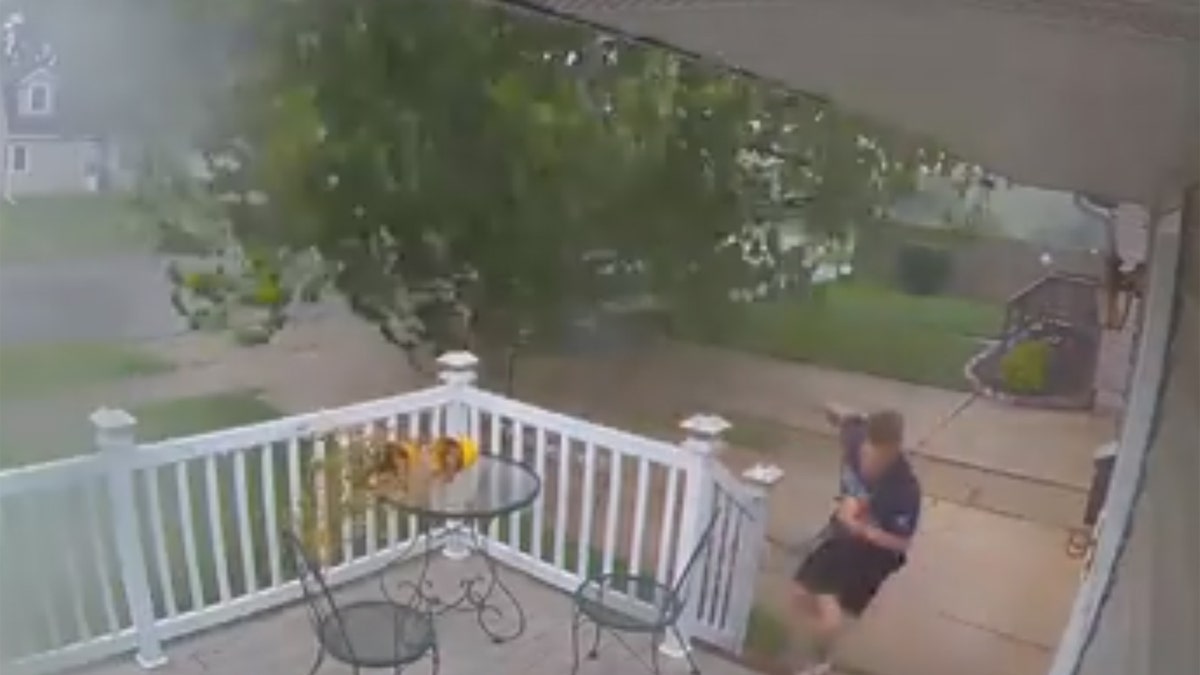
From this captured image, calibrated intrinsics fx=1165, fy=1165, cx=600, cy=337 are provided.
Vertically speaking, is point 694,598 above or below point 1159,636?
below

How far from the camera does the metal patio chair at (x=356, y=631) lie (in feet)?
4.60

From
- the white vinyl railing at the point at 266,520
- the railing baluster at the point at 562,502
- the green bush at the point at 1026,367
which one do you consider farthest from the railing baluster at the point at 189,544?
the green bush at the point at 1026,367

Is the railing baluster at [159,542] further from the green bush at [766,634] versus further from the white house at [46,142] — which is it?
the green bush at [766,634]

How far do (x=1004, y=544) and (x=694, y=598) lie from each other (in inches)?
14.8

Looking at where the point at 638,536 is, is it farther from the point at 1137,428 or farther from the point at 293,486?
the point at 1137,428

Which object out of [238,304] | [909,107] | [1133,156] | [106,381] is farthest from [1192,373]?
[106,381]

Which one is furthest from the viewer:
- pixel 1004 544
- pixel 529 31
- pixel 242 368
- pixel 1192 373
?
pixel 242 368

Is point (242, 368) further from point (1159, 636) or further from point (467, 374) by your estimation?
point (1159, 636)

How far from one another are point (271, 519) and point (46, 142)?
495 millimetres

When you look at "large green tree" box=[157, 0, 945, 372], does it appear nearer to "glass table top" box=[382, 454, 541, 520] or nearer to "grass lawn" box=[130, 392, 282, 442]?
"grass lawn" box=[130, 392, 282, 442]

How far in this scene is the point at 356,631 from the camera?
1426 millimetres

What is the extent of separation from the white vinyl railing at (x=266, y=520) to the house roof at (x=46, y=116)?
313mm

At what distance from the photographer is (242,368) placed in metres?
1.31

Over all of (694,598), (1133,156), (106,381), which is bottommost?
(694,598)
